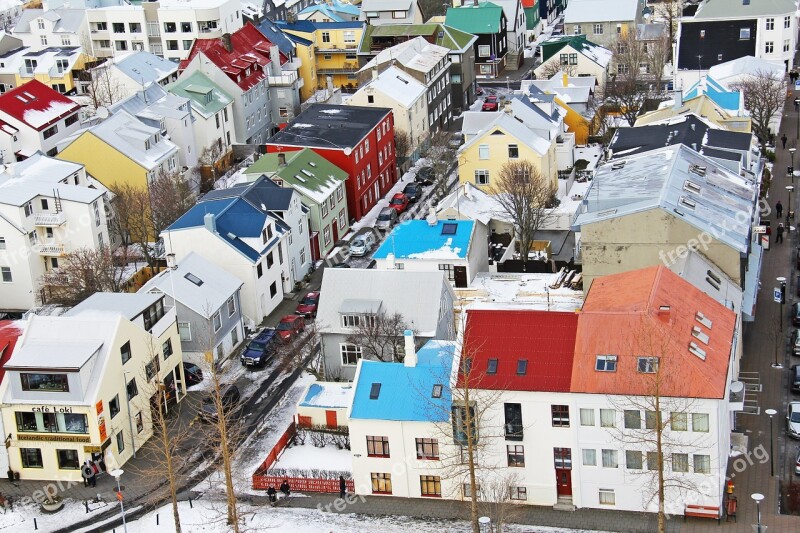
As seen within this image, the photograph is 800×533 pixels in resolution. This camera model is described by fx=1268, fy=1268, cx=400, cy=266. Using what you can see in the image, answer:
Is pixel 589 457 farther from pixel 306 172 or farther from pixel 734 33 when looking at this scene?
pixel 734 33

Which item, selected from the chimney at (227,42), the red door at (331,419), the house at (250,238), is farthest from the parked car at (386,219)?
the red door at (331,419)

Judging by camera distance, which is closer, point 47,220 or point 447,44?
point 47,220

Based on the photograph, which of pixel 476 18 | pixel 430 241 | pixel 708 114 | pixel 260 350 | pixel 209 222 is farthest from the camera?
pixel 476 18

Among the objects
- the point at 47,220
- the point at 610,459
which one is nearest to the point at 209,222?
the point at 47,220

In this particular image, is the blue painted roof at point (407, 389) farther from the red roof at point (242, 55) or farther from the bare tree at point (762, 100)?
the red roof at point (242, 55)

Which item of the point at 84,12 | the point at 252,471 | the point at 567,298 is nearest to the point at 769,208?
the point at 567,298

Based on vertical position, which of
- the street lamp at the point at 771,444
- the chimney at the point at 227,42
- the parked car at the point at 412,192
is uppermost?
the chimney at the point at 227,42

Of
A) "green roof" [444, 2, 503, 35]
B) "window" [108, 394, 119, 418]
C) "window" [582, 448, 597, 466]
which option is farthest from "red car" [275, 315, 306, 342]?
"green roof" [444, 2, 503, 35]
